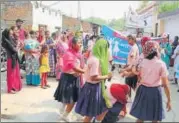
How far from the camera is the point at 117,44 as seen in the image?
20.1 feet

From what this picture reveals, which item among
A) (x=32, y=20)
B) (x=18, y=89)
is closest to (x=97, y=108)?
(x=32, y=20)

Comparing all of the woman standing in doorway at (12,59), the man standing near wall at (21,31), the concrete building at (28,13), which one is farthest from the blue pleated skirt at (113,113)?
the man standing near wall at (21,31)

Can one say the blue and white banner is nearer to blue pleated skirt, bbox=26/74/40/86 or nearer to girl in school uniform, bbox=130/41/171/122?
blue pleated skirt, bbox=26/74/40/86

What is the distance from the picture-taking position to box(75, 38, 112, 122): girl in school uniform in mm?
3143

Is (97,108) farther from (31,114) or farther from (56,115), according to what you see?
(31,114)

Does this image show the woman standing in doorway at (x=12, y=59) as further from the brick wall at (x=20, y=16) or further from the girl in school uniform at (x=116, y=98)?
the girl in school uniform at (x=116, y=98)

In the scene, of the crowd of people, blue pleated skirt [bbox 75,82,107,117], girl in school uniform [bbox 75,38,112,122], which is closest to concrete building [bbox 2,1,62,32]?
the crowd of people

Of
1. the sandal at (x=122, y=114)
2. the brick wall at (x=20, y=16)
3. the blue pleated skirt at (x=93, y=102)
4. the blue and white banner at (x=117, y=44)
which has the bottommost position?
the sandal at (x=122, y=114)

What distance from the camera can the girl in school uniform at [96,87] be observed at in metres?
3.14

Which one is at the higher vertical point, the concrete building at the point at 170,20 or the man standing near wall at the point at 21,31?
the concrete building at the point at 170,20

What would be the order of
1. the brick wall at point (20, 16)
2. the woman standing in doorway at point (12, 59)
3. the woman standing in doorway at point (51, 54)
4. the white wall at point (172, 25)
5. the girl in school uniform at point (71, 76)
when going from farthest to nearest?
the white wall at point (172, 25) < the woman standing in doorway at point (51, 54) < the woman standing in doorway at point (12, 59) < the brick wall at point (20, 16) < the girl in school uniform at point (71, 76)

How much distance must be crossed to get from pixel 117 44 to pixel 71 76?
243 cm

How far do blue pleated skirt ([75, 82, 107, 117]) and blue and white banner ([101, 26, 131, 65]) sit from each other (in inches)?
73.1

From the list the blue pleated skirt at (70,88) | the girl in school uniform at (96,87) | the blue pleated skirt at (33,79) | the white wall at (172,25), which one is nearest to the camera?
the girl in school uniform at (96,87)
